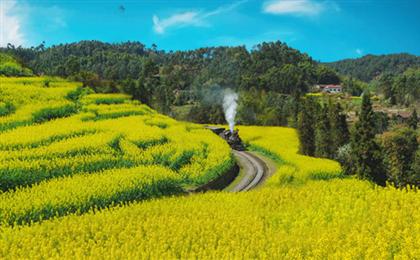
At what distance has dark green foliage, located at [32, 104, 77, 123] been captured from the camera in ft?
102

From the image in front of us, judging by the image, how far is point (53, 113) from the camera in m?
32.8

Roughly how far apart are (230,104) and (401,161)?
159ft

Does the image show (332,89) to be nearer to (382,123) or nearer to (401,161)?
(382,123)

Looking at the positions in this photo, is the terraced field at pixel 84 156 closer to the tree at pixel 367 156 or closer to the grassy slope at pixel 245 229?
the grassy slope at pixel 245 229

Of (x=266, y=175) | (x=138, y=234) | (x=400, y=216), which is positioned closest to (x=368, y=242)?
(x=400, y=216)

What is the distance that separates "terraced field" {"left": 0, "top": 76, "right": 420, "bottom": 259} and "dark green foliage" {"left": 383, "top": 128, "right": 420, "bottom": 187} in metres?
14.4

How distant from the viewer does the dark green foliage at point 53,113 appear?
31.1m

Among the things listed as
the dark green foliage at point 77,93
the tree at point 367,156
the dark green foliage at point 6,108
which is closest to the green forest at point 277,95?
the tree at point 367,156

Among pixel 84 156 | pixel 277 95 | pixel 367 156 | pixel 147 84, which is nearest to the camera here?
pixel 84 156

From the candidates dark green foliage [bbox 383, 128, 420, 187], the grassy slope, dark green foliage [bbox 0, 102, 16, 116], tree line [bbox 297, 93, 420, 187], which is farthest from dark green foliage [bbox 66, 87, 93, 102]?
dark green foliage [bbox 383, 128, 420, 187]

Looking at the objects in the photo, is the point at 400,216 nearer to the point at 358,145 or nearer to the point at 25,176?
the point at 25,176

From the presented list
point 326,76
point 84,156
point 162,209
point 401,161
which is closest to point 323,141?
point 401,161

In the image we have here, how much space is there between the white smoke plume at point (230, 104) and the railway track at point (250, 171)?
2886 centimetres

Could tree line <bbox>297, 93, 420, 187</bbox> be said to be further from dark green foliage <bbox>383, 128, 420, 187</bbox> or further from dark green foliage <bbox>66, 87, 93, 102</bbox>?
dark green foliage <bbox>66, 87, 93, 102</bbox>
